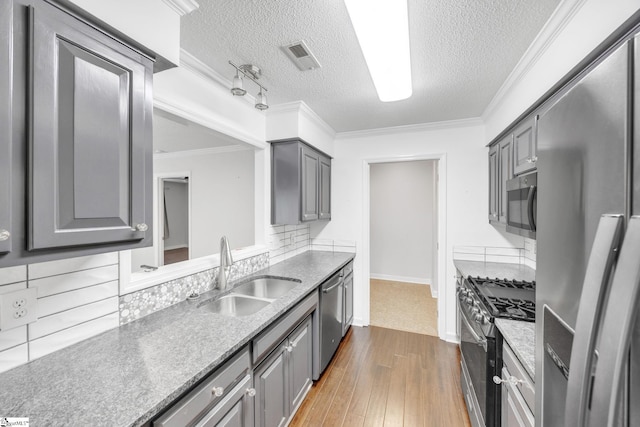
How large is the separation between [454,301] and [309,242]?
1883 mm

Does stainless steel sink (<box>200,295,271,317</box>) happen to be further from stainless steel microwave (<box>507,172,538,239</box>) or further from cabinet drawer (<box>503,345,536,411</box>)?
stainless steel microwave (<box>507,172,538,239</box>)

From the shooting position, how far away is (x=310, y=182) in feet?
9.11

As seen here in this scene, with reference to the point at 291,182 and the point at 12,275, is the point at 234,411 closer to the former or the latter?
the point at 12,275

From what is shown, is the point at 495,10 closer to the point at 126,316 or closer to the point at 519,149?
the point at 519,149

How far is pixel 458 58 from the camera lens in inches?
66.7

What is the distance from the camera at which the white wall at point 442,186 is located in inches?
111

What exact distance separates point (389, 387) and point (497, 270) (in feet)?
4.83

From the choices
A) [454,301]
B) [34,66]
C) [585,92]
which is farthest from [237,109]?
[454,301]

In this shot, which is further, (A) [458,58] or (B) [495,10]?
(A) [458,58]

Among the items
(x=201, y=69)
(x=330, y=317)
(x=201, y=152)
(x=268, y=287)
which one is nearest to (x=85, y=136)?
(x=201, y=69)

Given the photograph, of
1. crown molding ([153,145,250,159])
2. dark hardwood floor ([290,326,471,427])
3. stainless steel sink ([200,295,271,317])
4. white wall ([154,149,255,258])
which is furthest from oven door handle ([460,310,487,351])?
crown molding ([153,145,250,159])

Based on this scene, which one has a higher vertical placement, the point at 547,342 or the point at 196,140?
the point at 196,140

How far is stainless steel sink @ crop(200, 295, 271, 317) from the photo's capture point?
1.79m

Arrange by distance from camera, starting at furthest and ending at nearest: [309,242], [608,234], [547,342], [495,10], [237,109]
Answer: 1. [309,242]
2. [237,109]
3. [495,10]
4. [547,342]
5. [608,234]
